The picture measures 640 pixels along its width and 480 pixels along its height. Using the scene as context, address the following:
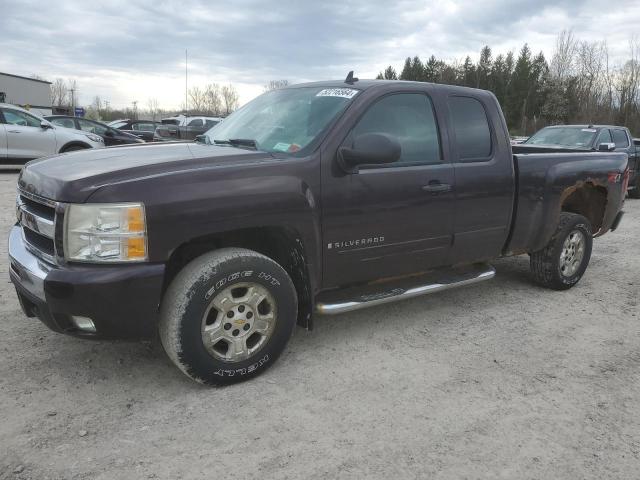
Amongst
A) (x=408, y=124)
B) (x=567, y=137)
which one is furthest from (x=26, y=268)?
(x=567, y=137)

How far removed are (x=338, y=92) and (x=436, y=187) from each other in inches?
38.9

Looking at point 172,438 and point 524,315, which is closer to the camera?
point 172,438

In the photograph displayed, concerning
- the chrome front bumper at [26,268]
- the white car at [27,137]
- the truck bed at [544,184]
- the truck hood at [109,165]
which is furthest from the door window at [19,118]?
the truck bed at [544,184]

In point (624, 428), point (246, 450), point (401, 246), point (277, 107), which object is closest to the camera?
point (246, 450)

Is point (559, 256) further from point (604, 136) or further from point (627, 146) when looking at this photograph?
point (627, 146)

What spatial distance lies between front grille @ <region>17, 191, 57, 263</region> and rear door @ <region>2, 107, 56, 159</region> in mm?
10341

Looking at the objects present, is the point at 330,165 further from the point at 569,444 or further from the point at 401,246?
the point at 569,444

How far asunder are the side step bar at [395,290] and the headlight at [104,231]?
4.30 feet

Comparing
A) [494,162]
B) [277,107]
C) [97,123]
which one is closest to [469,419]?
[494,162]

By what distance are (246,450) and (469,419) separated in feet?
4.01

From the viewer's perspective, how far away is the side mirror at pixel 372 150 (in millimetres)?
3281

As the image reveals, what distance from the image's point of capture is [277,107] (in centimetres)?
407

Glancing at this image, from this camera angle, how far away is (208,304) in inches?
117

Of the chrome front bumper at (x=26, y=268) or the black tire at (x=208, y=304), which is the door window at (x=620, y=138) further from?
the chrome front bumper at (x=26, y=268)
